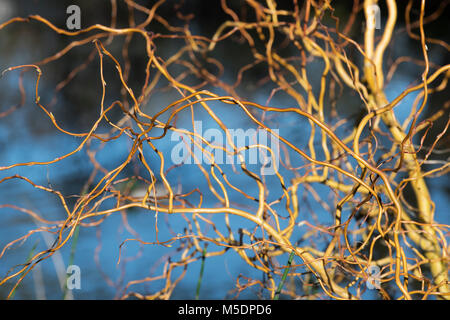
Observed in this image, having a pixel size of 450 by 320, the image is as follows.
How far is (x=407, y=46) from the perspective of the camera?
2.77 ft

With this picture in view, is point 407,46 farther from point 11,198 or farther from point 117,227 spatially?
point 11,198

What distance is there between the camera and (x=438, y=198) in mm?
845

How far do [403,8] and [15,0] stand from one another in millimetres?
732

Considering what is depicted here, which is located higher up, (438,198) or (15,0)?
(15,0)

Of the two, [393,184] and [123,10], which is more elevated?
[123,10]

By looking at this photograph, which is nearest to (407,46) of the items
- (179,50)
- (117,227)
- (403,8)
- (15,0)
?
(403,8)

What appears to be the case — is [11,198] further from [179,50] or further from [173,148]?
[179,50]
